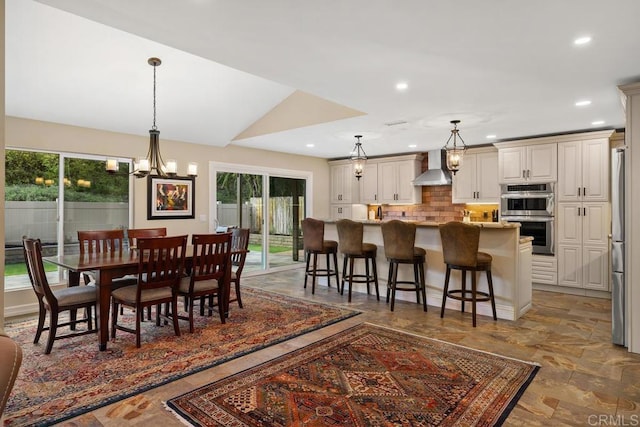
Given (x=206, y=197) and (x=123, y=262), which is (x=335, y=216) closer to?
(x=206, y=197)

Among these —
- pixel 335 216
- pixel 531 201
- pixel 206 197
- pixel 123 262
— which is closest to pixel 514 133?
pixel 531 201

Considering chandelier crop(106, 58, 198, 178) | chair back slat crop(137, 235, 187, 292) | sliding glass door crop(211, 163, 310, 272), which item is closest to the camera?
chair back slat crop(137, 235, 187, 292)

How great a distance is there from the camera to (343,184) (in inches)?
333

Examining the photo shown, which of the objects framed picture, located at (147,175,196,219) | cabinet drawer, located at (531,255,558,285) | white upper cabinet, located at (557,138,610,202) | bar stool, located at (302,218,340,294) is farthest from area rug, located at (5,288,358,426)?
white upper cabinet, located at (557,138,610,202)

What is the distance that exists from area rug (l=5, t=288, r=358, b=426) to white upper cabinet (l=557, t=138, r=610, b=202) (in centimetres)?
383

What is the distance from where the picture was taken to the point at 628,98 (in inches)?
130

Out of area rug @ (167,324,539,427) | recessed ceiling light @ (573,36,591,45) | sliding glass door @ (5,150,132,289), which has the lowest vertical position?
A: area rug @ (167,324,539,427)

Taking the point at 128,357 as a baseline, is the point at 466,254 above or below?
above

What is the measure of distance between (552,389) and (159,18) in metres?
3.64

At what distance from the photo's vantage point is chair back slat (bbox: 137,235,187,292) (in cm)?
326

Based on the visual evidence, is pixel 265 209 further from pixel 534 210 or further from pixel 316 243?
pixel 534 210

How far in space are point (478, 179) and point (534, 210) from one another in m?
1.13

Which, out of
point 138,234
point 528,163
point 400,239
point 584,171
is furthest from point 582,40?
point 138,234

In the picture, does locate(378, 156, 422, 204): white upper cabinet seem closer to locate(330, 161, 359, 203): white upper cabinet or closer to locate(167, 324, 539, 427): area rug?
locate(330, 161, 359, 203): white upper cabinet
